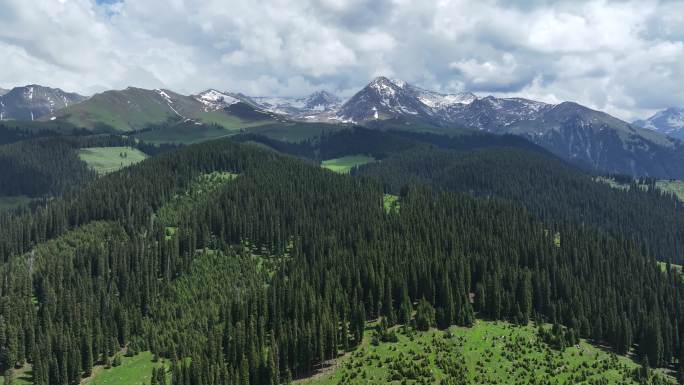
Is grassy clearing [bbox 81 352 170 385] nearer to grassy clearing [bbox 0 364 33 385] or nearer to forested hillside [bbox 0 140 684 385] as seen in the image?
forested hillside [bbox 0 140 684 385]

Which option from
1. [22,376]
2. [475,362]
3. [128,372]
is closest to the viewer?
[475,362]

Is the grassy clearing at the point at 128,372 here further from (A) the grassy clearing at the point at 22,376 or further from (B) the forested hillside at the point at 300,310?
(A) the grassy clearing at the point at 22,376

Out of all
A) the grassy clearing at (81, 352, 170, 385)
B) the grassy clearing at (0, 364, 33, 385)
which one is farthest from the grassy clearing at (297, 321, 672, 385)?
the grassy clearing at (0, 364, 33, 385)

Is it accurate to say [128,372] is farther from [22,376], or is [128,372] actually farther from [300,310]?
[300,310]

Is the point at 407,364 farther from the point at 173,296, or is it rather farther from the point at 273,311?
the point at 173,296

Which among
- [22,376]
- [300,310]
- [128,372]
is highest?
[300,310]

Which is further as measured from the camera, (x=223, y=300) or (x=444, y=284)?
(x=223, y=300)

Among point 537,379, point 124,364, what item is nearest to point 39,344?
point 124,364

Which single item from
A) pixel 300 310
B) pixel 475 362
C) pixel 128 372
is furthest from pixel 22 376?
pixel 475 362
